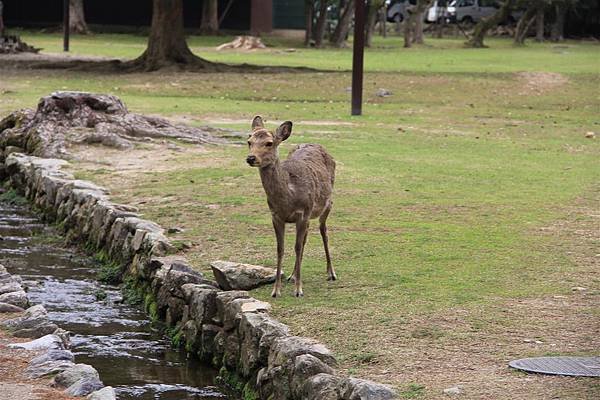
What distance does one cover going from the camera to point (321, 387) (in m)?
7.46

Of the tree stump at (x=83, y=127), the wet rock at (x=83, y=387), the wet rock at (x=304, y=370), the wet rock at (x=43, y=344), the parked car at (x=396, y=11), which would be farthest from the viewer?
the parked car at (x=396, y=11)

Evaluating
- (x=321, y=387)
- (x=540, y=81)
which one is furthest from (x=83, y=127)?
(x=540, y=81)

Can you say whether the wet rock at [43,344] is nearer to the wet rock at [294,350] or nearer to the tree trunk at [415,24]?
the wet rock at [294,350]

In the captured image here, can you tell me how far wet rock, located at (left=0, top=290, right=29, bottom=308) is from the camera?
33.8 feet

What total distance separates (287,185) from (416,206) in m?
4.72

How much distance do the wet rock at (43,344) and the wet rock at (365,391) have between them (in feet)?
8.80

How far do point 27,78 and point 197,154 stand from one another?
14.3m

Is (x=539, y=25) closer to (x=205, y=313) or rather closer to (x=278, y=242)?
(x=278, y=242)

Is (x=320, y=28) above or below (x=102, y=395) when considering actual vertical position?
above

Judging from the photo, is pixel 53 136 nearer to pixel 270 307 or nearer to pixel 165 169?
pixel 165 169

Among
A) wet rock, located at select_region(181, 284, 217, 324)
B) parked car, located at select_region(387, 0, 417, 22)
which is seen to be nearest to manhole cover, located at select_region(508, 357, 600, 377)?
wet rock, located at select_region(181, 284, 217, 324)

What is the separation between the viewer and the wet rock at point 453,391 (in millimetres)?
7414

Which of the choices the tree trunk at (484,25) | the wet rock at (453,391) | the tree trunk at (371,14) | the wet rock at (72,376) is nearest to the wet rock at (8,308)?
the wet rock at (72,376)

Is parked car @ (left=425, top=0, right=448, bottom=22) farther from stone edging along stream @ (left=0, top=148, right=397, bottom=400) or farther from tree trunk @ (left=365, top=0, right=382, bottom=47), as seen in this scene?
stone edging along stream @ (left=0, top=148, right=397, bottom=400)
